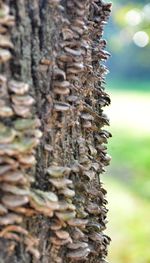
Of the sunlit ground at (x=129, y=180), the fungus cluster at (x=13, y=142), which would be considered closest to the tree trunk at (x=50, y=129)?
→ the fungus cluster at (x=13, y=142)

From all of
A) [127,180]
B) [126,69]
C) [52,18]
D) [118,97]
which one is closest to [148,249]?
[127,180]

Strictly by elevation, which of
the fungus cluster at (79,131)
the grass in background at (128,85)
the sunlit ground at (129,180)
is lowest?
the grass in background at (128,85)

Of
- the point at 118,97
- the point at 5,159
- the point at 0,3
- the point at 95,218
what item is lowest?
the point at 118,97

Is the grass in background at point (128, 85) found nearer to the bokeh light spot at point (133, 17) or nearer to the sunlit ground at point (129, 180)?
the sunlit ground at point (129, 180)

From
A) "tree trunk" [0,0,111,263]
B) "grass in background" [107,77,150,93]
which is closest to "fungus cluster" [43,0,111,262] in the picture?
"tree trunk" [0,0,111,263]

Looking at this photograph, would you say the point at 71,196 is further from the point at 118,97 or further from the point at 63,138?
the point at 118,97

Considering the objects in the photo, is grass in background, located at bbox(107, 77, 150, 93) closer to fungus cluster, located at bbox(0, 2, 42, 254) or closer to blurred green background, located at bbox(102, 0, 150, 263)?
blurred green background, located at bbox(102, 0, 150, 263)
